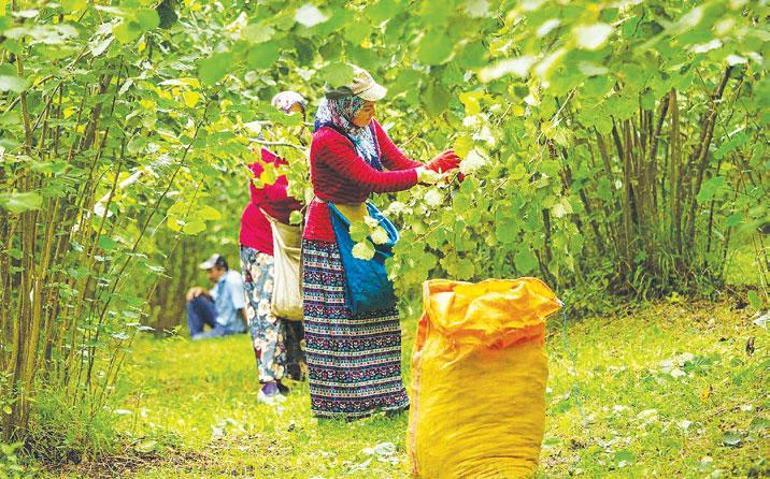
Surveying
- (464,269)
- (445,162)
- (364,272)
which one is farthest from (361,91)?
(464,269)

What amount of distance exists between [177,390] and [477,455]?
504 centimetres

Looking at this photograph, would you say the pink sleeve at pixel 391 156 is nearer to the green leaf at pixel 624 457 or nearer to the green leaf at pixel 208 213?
the green leaf at pixel 208 213

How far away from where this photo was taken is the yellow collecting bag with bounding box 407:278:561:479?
153 inches

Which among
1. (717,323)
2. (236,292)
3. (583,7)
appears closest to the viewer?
(583,7)

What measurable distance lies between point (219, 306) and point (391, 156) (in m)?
8.15

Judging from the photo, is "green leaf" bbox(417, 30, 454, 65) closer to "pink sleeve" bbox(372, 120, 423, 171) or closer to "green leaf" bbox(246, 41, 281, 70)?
"green leaf" bbox(246, 41, 281, 70)

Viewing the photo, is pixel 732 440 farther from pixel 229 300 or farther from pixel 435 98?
pixel 229 300

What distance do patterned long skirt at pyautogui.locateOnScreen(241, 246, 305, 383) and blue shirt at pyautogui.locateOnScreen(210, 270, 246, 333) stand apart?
20.0 ft

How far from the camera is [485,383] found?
3951 mm

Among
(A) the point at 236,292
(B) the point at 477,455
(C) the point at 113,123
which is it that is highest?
(C) the point at 113,123

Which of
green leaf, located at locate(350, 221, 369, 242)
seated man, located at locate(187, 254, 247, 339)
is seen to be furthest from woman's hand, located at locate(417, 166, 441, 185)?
seated man, located at locate(187, 254, 247, 339)

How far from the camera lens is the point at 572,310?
764 cm

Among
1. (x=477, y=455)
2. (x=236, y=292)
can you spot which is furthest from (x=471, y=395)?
(x=236, y=292)

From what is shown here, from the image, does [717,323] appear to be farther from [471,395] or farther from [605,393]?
[471,395]
